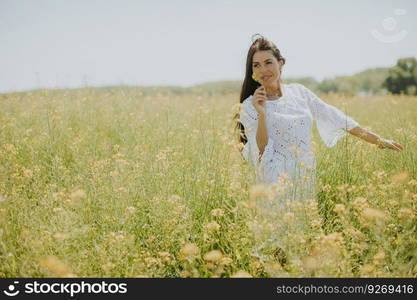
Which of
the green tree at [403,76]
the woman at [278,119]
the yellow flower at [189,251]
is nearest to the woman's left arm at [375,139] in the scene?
the woman at [278,119]

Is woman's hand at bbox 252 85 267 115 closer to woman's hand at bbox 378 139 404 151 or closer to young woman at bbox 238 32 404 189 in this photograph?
young woman at bbox 238 32 404 189

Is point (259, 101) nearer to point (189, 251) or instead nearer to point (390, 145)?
point (390, 145)

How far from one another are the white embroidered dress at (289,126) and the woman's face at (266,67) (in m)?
0.19

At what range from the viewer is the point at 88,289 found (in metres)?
1.87

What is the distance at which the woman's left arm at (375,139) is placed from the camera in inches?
115

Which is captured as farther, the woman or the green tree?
the green tree

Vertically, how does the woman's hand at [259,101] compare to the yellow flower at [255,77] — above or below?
below

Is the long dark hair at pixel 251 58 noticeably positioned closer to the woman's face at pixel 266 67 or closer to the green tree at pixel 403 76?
the woman's face at pixel 266 67

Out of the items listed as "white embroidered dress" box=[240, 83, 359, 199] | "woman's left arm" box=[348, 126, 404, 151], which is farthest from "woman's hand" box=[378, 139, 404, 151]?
"white embroidered dress" box=[240, 83, 359, 199]

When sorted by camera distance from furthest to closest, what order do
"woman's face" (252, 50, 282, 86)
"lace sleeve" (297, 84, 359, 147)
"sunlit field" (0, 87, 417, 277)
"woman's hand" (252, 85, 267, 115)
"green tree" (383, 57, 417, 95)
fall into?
1. "green tree" (383, 57, 417, 95)
2. "lace sleeve" (297, 84, 359, 147)
3. "woman's face" (252, 50, 282, 86)
4. "woman's hand" (252, 85, 267, 115)
5. "sunlit field" (0, 87, 417, 277)

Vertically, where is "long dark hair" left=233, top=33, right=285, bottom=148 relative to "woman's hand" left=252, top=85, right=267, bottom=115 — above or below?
above

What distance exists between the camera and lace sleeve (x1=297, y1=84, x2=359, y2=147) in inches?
126

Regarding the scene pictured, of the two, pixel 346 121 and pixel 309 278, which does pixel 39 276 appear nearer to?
pixel 309 278

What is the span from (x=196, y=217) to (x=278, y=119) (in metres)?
1.11
